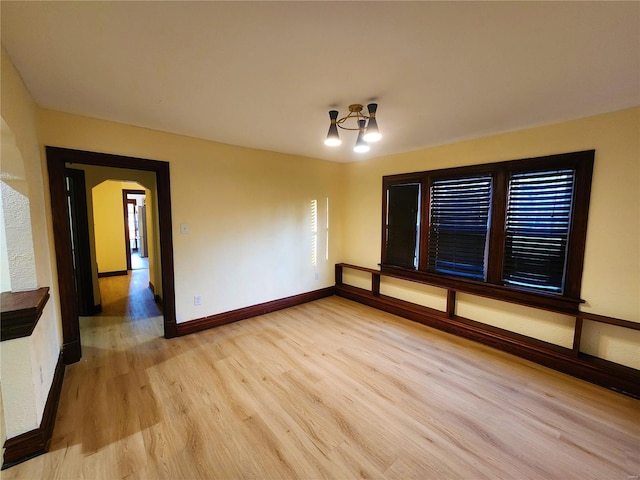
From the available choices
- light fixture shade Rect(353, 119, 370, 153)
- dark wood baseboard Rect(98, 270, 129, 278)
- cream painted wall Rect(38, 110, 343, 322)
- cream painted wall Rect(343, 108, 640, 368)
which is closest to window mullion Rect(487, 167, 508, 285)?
cream painted wall Rect(343, 108, 640, 368)

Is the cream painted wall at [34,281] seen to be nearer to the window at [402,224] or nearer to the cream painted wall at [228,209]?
the cream painted wall at [228,209]

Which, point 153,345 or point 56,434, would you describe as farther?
point 153,345

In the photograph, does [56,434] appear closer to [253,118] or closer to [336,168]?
[253,118]

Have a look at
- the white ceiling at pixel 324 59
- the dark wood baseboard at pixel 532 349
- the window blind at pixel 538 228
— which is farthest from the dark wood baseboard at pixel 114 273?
the window blind at pixel 538 228

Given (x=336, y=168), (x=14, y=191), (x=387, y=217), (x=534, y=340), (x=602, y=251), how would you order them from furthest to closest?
(x=336, y=168) < (x=387, y=217) < (x=534, y=340) < (x=602, y=251) < (x=14, y=191)

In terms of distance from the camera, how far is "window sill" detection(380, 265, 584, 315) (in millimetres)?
2566

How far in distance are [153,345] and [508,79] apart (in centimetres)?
401

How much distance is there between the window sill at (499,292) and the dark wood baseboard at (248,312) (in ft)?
4.42

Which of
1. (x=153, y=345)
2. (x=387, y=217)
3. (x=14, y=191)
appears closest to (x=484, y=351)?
(x=387, y=217)

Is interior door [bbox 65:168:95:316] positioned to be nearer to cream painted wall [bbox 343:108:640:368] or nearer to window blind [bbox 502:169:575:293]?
cream painted wall [bbox 343:108:640:368]

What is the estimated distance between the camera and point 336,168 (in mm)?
4711

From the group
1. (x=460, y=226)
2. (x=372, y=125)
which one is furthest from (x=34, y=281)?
(x=460, y=226)

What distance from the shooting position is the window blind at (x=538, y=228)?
2.59 metres

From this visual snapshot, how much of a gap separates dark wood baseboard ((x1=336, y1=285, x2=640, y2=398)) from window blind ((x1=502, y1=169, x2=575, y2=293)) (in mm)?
580
